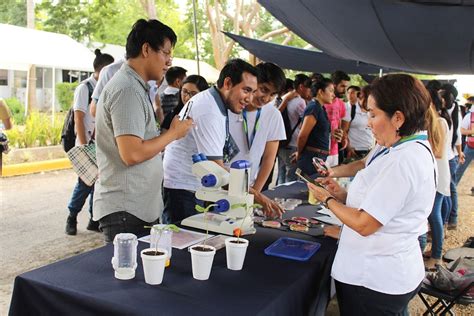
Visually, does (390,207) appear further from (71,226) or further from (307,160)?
(71,226)

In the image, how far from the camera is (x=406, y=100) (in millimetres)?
1469

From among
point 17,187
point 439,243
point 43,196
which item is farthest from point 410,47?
point 17,187

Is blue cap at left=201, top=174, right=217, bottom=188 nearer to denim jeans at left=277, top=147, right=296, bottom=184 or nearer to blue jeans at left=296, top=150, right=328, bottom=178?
blue jeans at left=296, top=150, right=328, bottom=178

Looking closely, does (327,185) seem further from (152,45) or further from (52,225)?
(52,225)

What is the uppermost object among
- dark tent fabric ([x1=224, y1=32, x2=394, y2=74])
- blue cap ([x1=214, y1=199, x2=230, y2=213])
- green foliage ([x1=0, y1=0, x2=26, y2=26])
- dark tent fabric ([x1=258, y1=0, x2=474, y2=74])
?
green foliage ([x1=0, y1=0, x2=26, y2=26])

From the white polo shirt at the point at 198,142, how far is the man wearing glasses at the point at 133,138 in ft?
0.71

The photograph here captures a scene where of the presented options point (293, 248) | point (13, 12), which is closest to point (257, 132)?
point (293, 248)

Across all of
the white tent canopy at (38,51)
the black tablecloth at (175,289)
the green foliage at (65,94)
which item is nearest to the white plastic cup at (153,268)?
the black tablecloth at (175,289)

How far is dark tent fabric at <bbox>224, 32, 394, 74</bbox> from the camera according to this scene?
8.05m

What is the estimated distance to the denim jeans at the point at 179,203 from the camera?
2.34 m

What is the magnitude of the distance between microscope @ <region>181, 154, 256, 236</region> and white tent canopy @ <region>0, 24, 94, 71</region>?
32.4 feet

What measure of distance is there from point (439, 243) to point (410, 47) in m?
1.54

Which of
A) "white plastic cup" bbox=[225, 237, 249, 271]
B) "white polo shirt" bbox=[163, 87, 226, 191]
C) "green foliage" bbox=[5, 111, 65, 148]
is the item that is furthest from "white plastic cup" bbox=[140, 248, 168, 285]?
"green foliage" bbox=[5, 111, 65, 148]

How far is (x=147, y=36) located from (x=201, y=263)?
0.93m
